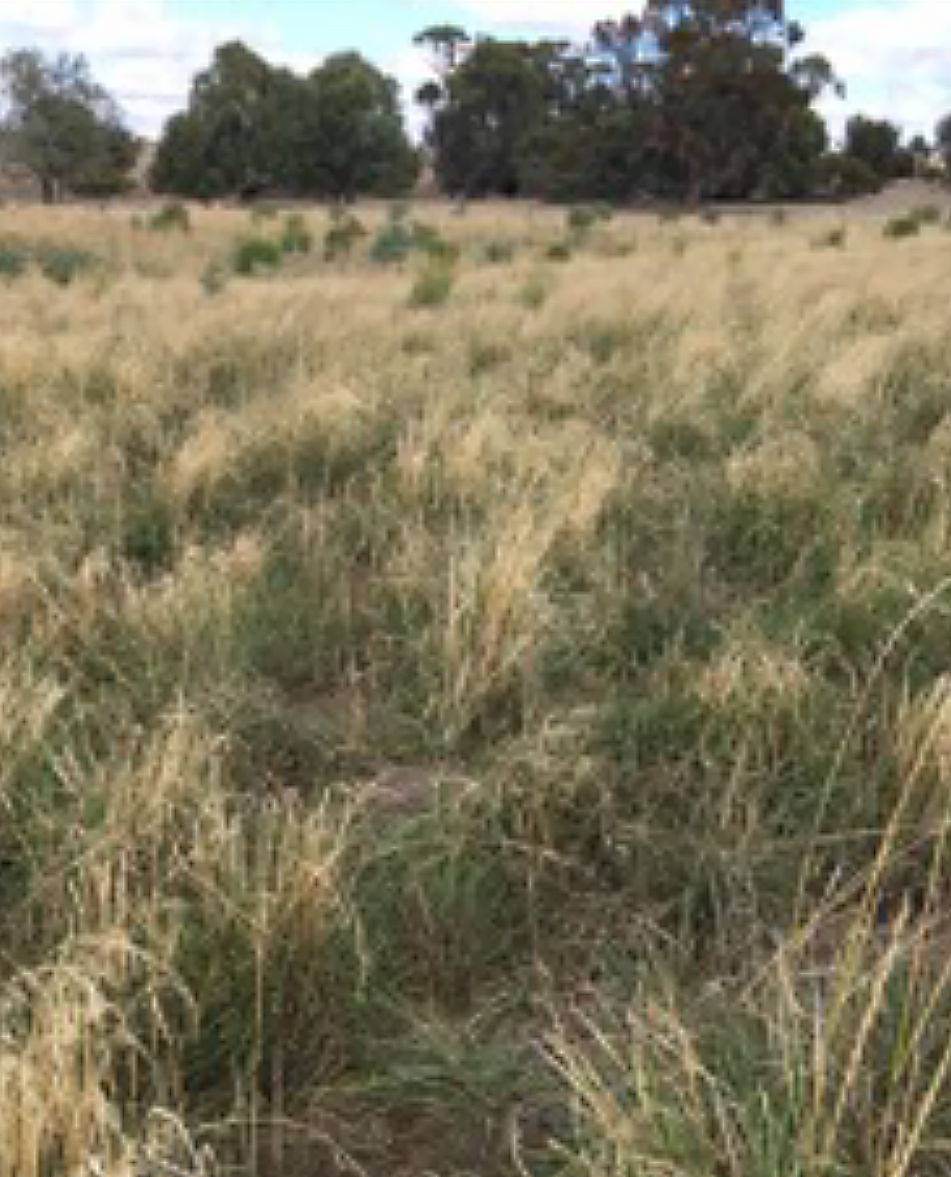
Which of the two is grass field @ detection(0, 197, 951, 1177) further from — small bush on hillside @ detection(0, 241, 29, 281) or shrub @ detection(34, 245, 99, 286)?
small bush on hillside @ detection(0, 241, 29, 281)

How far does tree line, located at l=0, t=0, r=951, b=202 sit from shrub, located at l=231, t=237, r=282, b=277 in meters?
36.5

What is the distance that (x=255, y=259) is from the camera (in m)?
17.5

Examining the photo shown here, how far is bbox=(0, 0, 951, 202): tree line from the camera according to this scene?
2015 inches

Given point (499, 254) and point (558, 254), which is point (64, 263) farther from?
point (558, 254)

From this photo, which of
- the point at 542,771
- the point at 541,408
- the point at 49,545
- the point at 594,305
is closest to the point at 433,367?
the point at 541,408

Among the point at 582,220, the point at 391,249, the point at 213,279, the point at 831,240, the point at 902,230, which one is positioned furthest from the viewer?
the point at 582,220

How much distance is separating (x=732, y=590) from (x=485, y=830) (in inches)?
67.4

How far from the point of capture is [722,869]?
8.16 ft

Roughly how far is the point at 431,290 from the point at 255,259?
21.1 ft

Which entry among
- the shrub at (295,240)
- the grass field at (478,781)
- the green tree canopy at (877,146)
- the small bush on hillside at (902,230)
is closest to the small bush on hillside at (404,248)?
the shrub at (295,240)

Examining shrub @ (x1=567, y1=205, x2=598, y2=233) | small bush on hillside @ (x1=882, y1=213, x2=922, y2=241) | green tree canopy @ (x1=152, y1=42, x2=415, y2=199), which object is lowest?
small bush on hillside @ (x1=882, y1=213, x2=922, y2=241)

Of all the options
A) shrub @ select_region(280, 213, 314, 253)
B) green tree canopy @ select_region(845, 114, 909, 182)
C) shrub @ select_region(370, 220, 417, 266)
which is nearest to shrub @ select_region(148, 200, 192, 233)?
shrub @ select_region(280, 213, 314, 253)

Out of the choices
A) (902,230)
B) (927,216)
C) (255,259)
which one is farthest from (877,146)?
(255,259)

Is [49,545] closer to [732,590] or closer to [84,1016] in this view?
[732,590]
